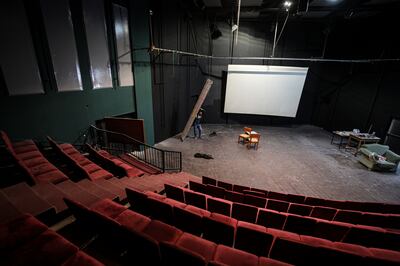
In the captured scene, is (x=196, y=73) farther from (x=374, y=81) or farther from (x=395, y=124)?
(x=395, y=124)

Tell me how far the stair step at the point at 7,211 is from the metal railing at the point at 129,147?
10.6 feet

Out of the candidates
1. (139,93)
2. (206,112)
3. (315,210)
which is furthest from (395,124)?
(139,93)

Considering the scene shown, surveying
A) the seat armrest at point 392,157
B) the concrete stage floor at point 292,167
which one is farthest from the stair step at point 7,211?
the seat armrest at point 392,157

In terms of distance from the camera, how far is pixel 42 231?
201 centimetres

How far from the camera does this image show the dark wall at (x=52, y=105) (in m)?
4.24

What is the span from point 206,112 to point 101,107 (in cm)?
726

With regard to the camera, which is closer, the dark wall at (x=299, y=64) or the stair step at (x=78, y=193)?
the stair step at (x=78, y=193)

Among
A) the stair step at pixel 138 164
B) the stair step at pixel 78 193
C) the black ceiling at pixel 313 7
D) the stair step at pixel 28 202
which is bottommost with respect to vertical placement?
the stair step at pixel 138 164

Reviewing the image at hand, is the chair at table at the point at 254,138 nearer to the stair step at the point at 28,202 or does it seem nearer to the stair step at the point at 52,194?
the stair step at the point at 52,194

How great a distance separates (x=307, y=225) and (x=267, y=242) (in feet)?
3.27

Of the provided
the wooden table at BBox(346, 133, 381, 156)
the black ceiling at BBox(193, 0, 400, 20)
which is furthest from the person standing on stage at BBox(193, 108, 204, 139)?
the wooden table at BBox(346, 133, 381, 156)

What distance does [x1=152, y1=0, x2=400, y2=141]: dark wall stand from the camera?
850 cm

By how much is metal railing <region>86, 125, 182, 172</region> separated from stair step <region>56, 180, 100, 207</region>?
2.39 metres

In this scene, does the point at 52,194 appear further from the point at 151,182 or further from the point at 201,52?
the point at 201,52
